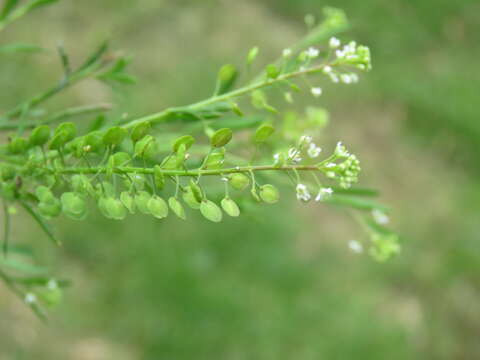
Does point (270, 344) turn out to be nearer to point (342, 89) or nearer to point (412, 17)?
point (342, 89)

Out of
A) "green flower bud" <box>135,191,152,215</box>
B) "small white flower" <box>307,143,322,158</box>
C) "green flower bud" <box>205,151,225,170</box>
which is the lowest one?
"small white flower" <box>307,143,322,158</box>

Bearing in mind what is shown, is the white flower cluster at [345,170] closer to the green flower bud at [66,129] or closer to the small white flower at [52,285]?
the green flower bud at [66,129]

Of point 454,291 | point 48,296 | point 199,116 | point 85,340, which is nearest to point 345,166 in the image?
point 199,116

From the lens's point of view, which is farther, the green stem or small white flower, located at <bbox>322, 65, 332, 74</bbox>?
small white flower, located at <bbox>322, 65, 332, 74</bbox>

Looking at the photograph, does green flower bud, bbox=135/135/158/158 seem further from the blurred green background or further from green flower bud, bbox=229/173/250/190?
the blurred green background

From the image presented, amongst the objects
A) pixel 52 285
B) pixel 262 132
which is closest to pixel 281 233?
pixel 52 285

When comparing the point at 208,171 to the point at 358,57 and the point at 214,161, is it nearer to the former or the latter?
the point at 214,161

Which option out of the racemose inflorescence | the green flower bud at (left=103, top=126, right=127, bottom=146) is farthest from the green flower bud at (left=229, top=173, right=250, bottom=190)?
the green flower bud at (left=103, top=126, right=127, bottom=146)
